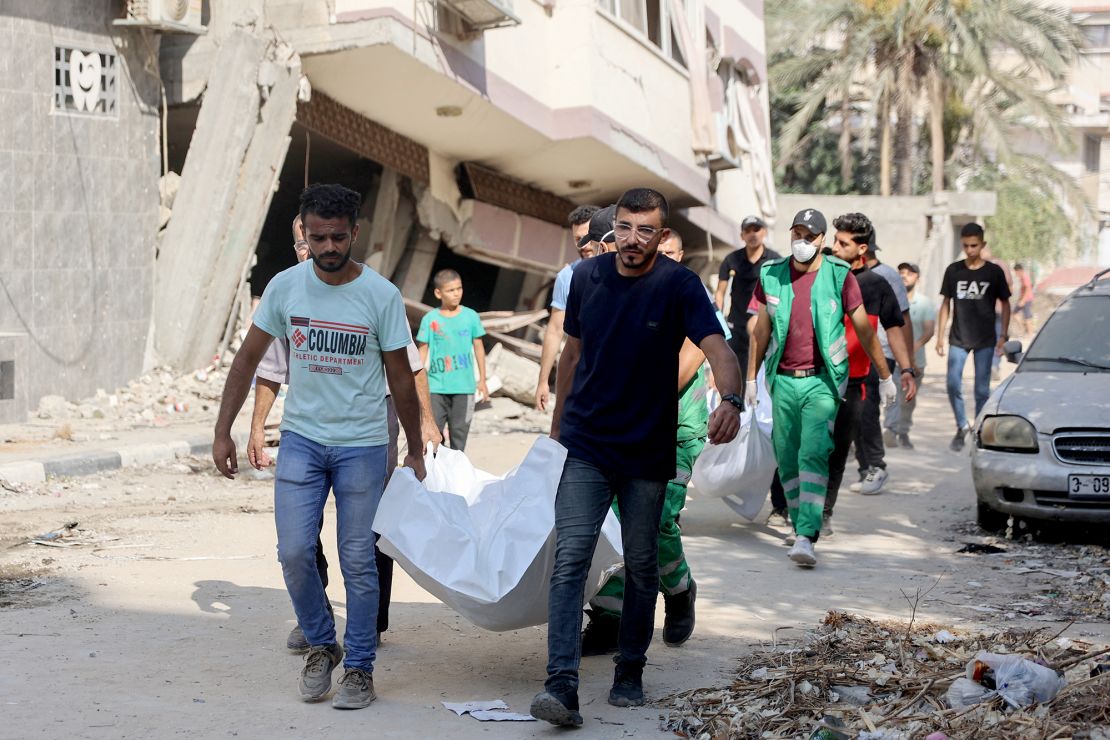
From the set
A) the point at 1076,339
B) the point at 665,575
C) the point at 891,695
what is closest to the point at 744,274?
the point at 1076,339

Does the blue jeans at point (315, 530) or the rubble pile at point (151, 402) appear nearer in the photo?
the blue jeans at point (315, 530)

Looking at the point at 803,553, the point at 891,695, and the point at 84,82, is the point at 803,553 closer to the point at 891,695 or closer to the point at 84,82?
the point at 891,695

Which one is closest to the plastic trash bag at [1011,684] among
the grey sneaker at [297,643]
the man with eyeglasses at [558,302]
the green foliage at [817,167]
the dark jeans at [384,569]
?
the dark jeans at [384,569]

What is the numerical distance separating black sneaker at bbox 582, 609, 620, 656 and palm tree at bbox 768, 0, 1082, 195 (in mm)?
27473

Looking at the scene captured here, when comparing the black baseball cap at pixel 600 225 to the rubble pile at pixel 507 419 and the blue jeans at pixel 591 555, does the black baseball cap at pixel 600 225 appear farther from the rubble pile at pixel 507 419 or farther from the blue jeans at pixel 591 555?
the rubble pile at pixel 507 419

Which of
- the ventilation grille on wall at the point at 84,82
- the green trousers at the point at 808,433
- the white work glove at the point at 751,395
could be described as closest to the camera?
the green trousers at the point at 808,433

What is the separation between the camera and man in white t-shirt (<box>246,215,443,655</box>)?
514cm

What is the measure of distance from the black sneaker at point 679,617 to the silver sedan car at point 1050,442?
319cm

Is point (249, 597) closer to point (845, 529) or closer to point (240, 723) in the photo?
point (240, 723)

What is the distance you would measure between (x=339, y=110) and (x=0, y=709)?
11695 mm

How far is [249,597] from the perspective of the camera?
252 inches

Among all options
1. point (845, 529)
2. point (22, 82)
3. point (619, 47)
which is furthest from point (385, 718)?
point (619, 47)

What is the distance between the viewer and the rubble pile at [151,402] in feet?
40.9

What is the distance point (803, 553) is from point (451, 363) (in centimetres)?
291
